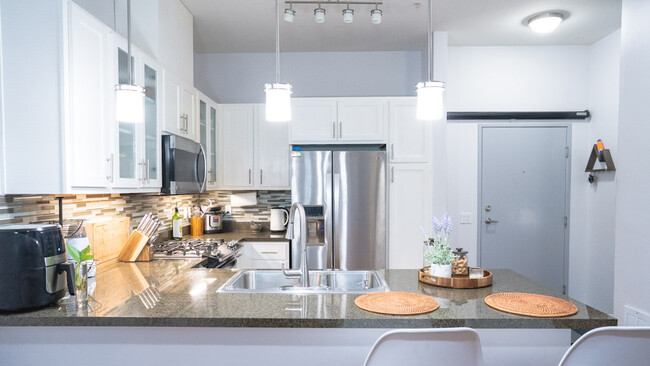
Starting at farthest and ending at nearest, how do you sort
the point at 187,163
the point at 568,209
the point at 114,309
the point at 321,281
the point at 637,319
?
the point at 568,209 → the point at 187,163 → the point at 637,319 → the point at 321,281 → the point at 114,309

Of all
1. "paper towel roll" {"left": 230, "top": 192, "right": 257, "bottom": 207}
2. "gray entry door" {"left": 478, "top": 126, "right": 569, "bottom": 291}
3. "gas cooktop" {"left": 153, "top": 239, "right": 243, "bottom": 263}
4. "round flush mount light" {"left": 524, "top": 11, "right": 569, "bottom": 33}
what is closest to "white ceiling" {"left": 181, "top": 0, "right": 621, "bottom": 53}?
"round flush mount light" {"left": 524, "top": 11, "right": 569, "bottom": 33}

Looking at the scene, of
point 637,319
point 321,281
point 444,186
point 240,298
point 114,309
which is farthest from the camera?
point 444,186

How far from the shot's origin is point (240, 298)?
1.60m

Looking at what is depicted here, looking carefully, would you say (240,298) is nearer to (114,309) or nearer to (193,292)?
(193,292)

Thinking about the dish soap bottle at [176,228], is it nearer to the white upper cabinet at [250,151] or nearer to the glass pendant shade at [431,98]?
the white upper cabinet at [250,151]

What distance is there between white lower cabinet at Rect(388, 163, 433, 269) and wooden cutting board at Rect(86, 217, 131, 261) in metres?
2.21

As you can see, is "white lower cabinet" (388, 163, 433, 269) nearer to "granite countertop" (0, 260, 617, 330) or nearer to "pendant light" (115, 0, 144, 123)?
"granite countertop" (0, 260, 617, 330)

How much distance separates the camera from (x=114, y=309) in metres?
1.46

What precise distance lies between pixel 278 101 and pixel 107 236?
1476mm

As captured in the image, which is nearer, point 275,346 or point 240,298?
point 275,346

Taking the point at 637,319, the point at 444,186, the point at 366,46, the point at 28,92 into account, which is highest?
the point at 366,46

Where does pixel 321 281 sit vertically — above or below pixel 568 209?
below

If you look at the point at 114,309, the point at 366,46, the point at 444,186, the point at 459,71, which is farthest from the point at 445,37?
the point at 114,309

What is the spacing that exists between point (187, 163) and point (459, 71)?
289cm
